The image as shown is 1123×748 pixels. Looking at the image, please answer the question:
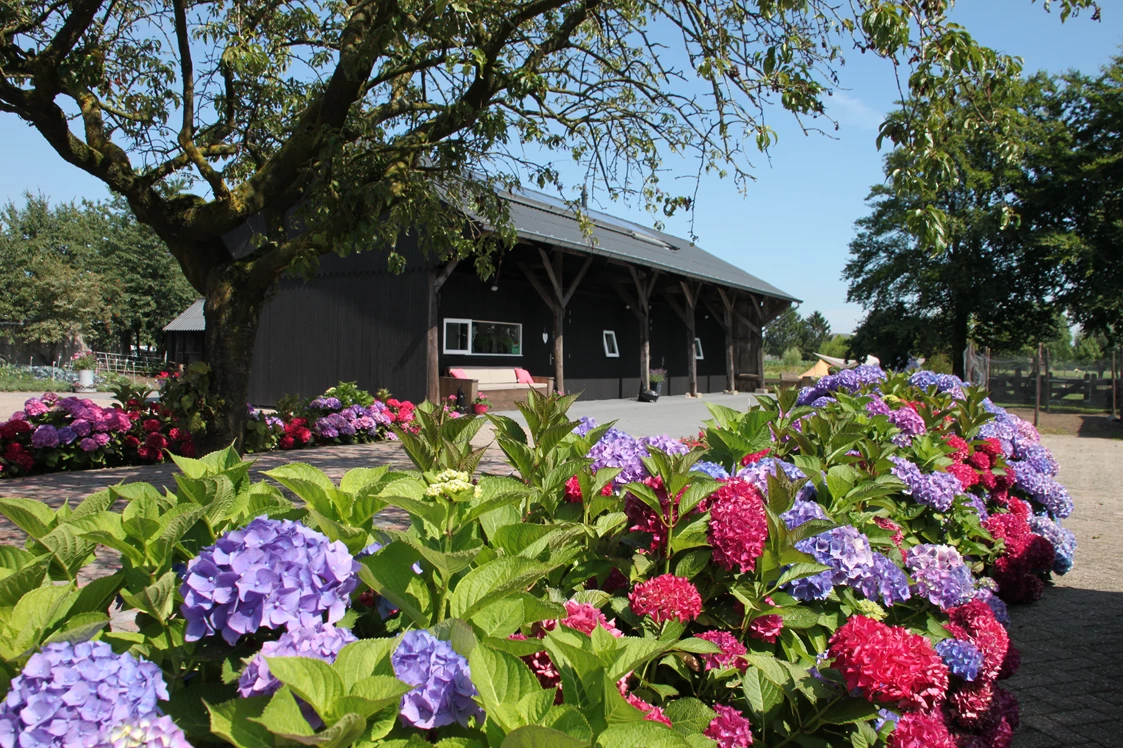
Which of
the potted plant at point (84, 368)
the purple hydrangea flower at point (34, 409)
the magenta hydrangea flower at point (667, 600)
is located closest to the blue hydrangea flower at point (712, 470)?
the magenta hydrangea flower at point (667, 600)

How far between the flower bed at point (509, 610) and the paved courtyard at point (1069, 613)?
0.66 metres

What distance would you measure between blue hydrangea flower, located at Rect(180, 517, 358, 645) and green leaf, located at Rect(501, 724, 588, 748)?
0.34 m

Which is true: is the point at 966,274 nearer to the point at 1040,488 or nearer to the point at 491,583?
the point at 1040,488

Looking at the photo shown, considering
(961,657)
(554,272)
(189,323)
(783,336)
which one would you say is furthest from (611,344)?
(783,336)

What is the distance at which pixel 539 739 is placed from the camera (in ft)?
2.70

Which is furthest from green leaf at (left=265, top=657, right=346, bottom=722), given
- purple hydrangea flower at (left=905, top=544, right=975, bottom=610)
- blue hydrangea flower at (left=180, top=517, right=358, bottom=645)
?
purple hydrangea flower at (left=905, top=544, right=975, bottom=610)

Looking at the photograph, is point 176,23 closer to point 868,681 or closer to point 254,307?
point 254,307

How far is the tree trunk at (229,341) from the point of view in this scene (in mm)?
6652

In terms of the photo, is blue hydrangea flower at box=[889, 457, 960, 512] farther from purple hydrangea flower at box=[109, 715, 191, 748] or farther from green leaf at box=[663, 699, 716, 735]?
purple hydrangea flower at box=[109, 715, 191, 748]

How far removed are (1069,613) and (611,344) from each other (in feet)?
53.5

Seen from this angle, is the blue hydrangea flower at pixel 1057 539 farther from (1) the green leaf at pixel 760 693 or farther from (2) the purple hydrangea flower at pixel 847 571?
(1) the green leaf at pixel 760 693

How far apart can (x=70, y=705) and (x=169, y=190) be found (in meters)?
9.78

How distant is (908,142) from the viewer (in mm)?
4539

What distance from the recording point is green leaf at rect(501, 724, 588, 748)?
2.64ft
